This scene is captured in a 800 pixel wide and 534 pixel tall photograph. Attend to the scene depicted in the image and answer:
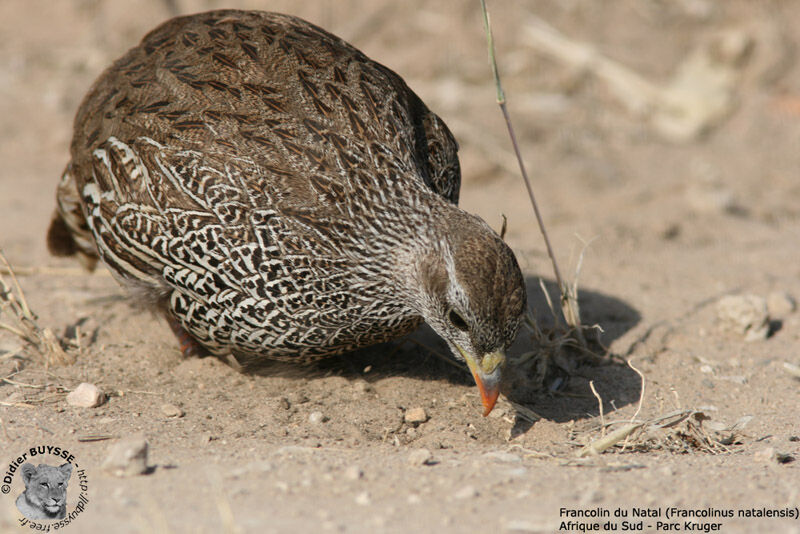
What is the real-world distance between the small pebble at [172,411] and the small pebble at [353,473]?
49.8 inches

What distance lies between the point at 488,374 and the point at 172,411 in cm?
162

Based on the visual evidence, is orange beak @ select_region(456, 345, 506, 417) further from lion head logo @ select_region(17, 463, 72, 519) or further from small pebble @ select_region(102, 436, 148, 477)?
A: lion head logo @ select_region(17, 463, 72, 519)

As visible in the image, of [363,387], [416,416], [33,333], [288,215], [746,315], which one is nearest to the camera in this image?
[288,215]

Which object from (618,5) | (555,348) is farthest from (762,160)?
(555,348)

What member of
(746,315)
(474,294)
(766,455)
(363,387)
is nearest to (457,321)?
(474,294)

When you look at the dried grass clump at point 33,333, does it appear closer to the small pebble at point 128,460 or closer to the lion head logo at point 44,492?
the lion head logo at point 44,492

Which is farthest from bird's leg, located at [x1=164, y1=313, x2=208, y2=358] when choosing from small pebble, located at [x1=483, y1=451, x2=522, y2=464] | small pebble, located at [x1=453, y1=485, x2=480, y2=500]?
small pebble, located at [x1=453, y1=485, x2=480, y2=500]

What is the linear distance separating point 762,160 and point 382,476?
647 cm

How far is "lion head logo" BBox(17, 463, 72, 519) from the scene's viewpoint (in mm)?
3215

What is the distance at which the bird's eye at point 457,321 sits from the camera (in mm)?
4137

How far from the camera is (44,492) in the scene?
3303 mm

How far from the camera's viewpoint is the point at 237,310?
4.34m

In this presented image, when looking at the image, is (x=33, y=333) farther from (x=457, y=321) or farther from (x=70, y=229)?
(x=457, y=321)

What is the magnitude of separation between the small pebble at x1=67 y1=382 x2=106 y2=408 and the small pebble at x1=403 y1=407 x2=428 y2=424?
1.58m
